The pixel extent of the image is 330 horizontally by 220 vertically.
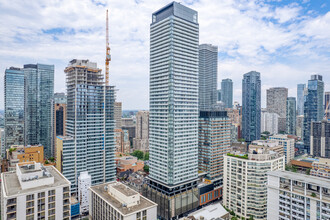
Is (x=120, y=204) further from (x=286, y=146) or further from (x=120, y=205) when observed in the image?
(x=286, y=146)

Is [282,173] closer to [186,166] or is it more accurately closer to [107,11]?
[186,166]

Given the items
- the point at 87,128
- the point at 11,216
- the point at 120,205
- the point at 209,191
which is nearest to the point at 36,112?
the point at 87,128

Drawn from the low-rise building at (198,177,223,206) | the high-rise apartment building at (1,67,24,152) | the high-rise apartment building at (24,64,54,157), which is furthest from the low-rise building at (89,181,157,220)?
the high-rise apartment building at (24,64,54,157)

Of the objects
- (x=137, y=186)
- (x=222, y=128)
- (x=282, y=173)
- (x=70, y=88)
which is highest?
(x=70, y=88)

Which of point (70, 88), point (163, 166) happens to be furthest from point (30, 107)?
point (163, 166)

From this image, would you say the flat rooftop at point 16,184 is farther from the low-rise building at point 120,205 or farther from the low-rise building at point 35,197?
the low-rise building at point 120,205

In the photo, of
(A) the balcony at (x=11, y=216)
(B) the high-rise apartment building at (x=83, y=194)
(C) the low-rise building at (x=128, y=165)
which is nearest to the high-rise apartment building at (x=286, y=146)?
(C) the low-rise building at (x=128, y=165)
